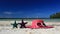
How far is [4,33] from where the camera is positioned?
8.19 metres

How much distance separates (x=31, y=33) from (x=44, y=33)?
50 centimetres

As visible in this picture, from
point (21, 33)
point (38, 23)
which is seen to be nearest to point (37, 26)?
point (38, 23)

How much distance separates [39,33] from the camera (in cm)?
804

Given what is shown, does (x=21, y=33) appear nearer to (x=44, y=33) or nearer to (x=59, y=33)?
(x=44, y=33)

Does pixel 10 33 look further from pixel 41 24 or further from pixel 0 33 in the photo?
pixel 41 24

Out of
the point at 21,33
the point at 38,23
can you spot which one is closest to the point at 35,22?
the point at 38,23

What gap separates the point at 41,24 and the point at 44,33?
8.85 ft

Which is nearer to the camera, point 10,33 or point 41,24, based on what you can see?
point 10,33

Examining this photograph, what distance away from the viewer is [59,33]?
26.2 ft

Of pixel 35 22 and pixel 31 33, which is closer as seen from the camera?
pixel 31 33

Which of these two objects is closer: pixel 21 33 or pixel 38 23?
pixel 21 33

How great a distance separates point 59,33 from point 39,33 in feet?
2.47

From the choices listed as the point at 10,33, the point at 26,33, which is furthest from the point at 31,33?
the point at 10,33

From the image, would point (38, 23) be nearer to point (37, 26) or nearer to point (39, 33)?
point (37, 26)
